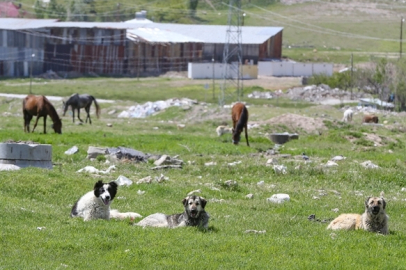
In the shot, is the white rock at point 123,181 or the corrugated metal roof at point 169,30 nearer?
the white rock at point 123,181

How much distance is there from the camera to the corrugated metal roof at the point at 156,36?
105m

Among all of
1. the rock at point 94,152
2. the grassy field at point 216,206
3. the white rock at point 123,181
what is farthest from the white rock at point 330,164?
the white rock at point 123,181

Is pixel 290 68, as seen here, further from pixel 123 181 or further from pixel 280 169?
pixel 123 181

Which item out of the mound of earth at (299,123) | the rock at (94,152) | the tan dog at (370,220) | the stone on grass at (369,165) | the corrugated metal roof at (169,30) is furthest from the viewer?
the corrugated metal roof at (169,30)

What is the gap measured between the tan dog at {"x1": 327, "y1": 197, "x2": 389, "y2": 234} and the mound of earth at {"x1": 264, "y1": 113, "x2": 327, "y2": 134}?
2603 cm

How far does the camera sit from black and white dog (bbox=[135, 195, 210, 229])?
596 inches

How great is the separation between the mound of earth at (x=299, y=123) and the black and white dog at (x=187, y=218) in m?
26.6

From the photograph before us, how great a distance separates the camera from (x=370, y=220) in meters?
15.2

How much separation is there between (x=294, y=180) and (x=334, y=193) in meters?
2.60

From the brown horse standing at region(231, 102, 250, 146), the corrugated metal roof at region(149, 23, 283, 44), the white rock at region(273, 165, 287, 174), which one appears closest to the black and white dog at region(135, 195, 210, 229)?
the white rock at region(273, 165, 287, 174)

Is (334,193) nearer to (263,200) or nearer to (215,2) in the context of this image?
(263,200)

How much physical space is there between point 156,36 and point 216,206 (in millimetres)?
91479

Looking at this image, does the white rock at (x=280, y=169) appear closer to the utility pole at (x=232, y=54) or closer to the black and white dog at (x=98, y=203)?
the black and white dog at (x=98, y=203)

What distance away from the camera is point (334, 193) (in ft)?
72.5
